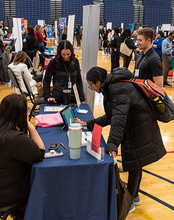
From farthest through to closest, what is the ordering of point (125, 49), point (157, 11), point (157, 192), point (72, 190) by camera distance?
point (157, 11)
point (125, 49)
point (157, 192)
point (72, 190)

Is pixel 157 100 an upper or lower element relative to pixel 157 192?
upper

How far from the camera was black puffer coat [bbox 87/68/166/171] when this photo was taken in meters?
1.81

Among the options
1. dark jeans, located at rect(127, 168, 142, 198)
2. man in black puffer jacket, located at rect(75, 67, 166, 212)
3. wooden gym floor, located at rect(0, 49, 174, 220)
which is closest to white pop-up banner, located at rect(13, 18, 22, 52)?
wooden gym floor, located at rect(0, 49, 174, 220)

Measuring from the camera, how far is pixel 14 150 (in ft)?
5.05

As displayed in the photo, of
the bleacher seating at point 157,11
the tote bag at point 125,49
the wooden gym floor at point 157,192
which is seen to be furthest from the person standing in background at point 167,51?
the bleacher seating at point 157,11

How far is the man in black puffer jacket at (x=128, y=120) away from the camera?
→ 181 centimetres

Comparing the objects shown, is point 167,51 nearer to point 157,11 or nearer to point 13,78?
point 13,78

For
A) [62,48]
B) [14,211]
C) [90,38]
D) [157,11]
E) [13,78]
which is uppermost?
[157,11]

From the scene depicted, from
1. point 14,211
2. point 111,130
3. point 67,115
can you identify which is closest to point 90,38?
point 67,115

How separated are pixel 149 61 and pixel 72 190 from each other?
1.84 meters

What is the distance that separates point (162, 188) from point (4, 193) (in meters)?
1.78

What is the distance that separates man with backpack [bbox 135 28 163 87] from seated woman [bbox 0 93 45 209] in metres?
1.78

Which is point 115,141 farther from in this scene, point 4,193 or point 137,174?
point 4,193

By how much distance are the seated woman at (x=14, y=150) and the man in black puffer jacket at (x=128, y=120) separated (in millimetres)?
612
